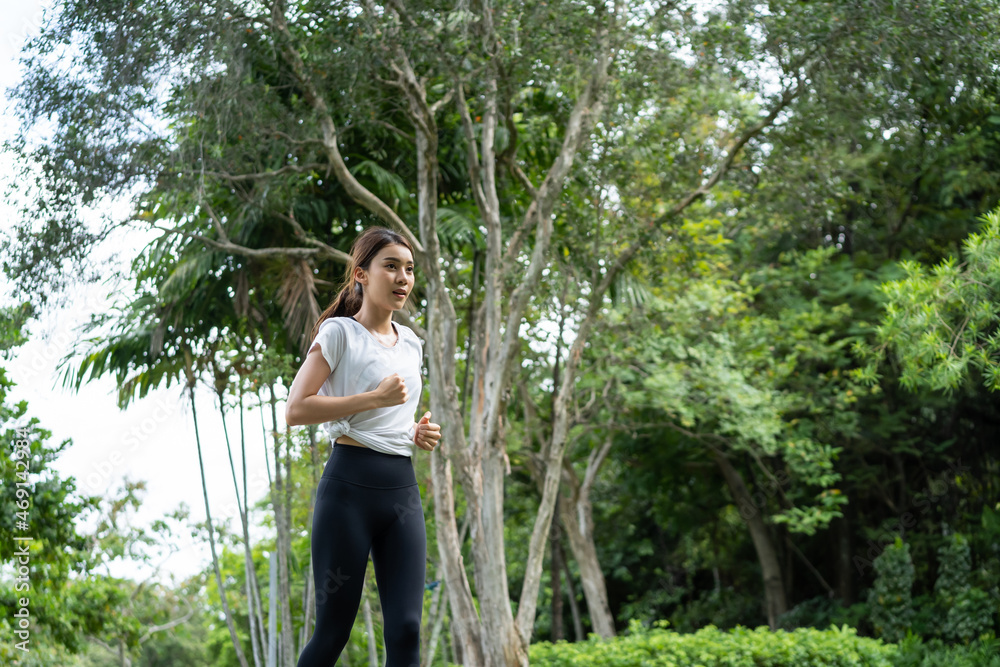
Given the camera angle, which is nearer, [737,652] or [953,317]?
[953,317]

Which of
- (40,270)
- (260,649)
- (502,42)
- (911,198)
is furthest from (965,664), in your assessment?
(40,270)

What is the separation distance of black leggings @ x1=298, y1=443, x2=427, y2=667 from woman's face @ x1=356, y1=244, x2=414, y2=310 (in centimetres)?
36

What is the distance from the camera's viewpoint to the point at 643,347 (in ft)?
27.2

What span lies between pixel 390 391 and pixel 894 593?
387 inches

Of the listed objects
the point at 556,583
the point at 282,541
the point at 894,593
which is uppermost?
the point at 282,541

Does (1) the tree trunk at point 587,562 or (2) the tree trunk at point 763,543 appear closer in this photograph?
(1) the tree trunk at point 587,562

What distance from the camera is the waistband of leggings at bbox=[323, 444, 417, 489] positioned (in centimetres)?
186

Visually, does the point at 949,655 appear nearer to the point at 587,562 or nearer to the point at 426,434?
the point at 587,562

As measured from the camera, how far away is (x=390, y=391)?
70.2 inches

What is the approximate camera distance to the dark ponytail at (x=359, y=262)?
2025 mm

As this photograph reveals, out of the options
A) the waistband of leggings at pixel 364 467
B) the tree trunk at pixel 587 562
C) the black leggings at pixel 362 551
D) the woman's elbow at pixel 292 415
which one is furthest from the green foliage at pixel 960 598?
the woman's elbow at pixel 292 415

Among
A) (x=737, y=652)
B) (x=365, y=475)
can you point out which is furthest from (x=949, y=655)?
(x=365, y=475)

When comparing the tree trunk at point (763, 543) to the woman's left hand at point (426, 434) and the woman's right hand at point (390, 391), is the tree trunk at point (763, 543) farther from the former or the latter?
the woman's right hand at point (390, 391)

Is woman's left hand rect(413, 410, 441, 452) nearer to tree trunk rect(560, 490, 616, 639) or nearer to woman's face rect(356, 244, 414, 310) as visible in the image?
woman's face rect(356, 244, 414, 310)
